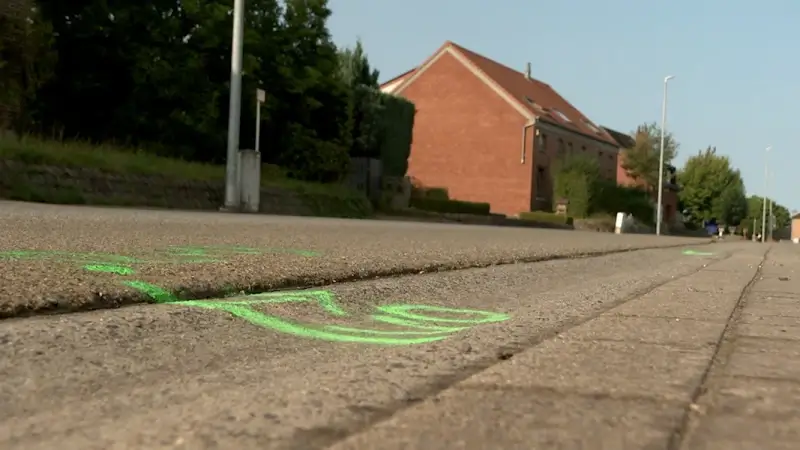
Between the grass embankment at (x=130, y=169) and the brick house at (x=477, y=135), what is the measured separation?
23494 mm

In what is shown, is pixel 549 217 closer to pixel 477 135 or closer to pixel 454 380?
pixel 477 135

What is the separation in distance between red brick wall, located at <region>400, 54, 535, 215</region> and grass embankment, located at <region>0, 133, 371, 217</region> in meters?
23.5

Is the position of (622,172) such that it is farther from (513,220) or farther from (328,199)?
(328,199)

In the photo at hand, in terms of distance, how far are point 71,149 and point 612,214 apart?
3468cm

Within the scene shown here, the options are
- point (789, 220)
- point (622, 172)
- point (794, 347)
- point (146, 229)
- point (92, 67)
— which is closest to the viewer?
point (794, 347)

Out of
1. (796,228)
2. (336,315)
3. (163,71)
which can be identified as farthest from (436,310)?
(796,228)

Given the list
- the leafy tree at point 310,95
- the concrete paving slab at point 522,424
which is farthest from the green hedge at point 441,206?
the concrete paving slab at point 522,424

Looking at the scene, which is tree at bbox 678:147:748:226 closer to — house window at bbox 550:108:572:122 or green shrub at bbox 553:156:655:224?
house window at bbox 550:108:572:122

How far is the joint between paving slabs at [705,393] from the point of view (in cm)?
174

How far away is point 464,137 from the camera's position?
159ft

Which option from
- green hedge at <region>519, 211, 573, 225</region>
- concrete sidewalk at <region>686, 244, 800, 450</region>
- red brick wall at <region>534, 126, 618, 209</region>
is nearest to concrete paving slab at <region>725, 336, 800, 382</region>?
concrete sidewalk at <region>686, 244, 800, 450</region>

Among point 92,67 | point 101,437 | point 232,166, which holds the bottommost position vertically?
point 101,437

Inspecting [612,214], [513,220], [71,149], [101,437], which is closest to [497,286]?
[101,437]

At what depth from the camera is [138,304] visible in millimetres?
3367
